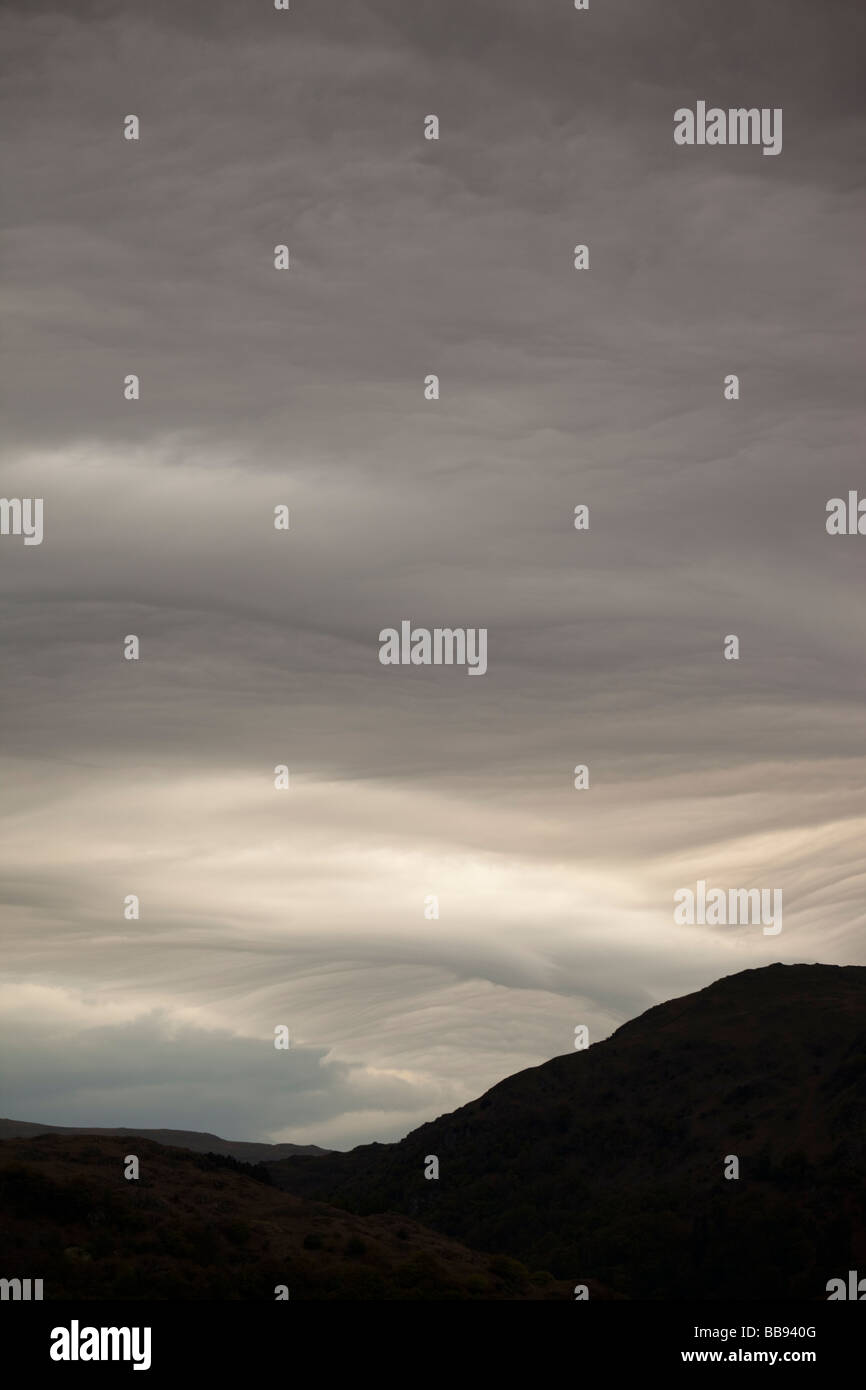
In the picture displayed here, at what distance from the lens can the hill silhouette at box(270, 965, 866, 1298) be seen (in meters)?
90.8

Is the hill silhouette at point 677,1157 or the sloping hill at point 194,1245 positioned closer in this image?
the sloping hill at point 194,1245

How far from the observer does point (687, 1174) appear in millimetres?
106938

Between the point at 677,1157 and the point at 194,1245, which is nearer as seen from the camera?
the point at 194,1245

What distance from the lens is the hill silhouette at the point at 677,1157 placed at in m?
90.8

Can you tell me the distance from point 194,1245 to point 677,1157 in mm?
70289

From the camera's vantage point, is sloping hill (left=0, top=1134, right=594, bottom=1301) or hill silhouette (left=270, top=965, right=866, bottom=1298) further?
hill silhouette (left=270, top=965, right=866, bottom=1298)

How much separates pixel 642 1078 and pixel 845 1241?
4187cm

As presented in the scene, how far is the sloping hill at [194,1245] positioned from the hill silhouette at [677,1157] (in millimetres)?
16924

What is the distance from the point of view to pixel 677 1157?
112062mm

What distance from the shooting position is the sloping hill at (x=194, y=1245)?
1877 inches

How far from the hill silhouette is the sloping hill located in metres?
16.9

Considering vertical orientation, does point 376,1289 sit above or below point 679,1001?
below
